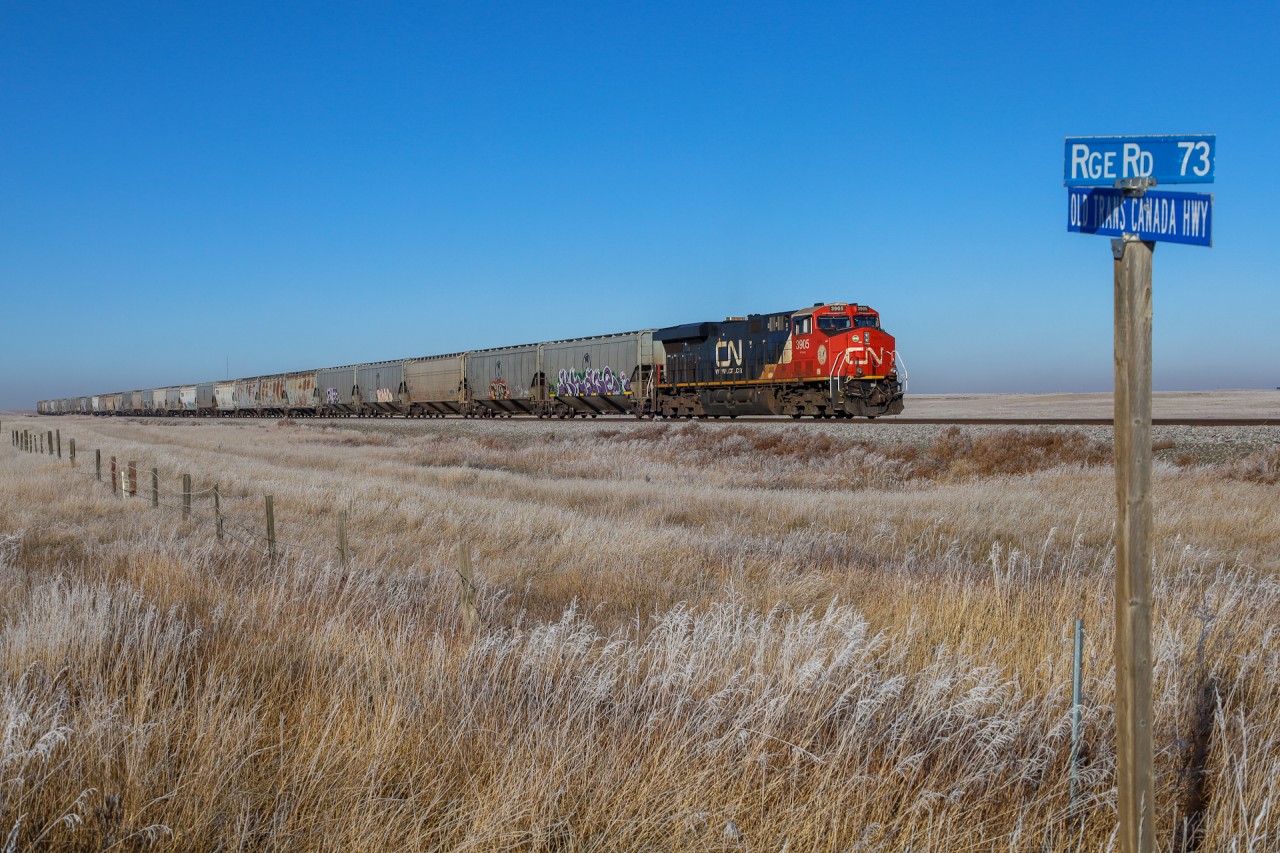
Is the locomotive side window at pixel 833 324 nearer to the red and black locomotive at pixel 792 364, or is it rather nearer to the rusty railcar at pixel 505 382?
the red and black locomotive at pixel 792 364

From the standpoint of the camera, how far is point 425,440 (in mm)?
35562

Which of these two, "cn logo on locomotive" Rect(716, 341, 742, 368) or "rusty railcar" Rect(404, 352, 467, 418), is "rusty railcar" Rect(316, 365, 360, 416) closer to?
"rusty railcar" Rect(404, 352, 467, 418)

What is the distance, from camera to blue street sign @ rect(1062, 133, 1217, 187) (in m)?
2.78

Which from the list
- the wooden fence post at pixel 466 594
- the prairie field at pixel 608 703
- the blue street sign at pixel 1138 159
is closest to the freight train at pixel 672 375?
the prairie field at pixel 608 703

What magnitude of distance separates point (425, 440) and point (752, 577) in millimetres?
28401

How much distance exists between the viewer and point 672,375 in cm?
3441

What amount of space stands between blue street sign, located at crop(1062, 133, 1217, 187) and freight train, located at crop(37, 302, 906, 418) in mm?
24215

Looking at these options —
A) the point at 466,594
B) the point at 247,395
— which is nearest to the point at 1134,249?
the point at 466,594

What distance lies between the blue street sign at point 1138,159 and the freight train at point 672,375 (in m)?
24.2

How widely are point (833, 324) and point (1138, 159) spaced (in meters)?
24.6

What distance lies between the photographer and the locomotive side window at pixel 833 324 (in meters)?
26.8

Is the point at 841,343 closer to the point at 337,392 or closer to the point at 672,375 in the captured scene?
the point at 672,375

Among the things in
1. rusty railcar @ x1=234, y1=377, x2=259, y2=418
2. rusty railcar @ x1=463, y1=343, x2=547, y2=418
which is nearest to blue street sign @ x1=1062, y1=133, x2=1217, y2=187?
rusty railcar @ x1=463, y1=343, x2=547, y2=418

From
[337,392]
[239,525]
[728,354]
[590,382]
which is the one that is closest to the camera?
[239,525]
